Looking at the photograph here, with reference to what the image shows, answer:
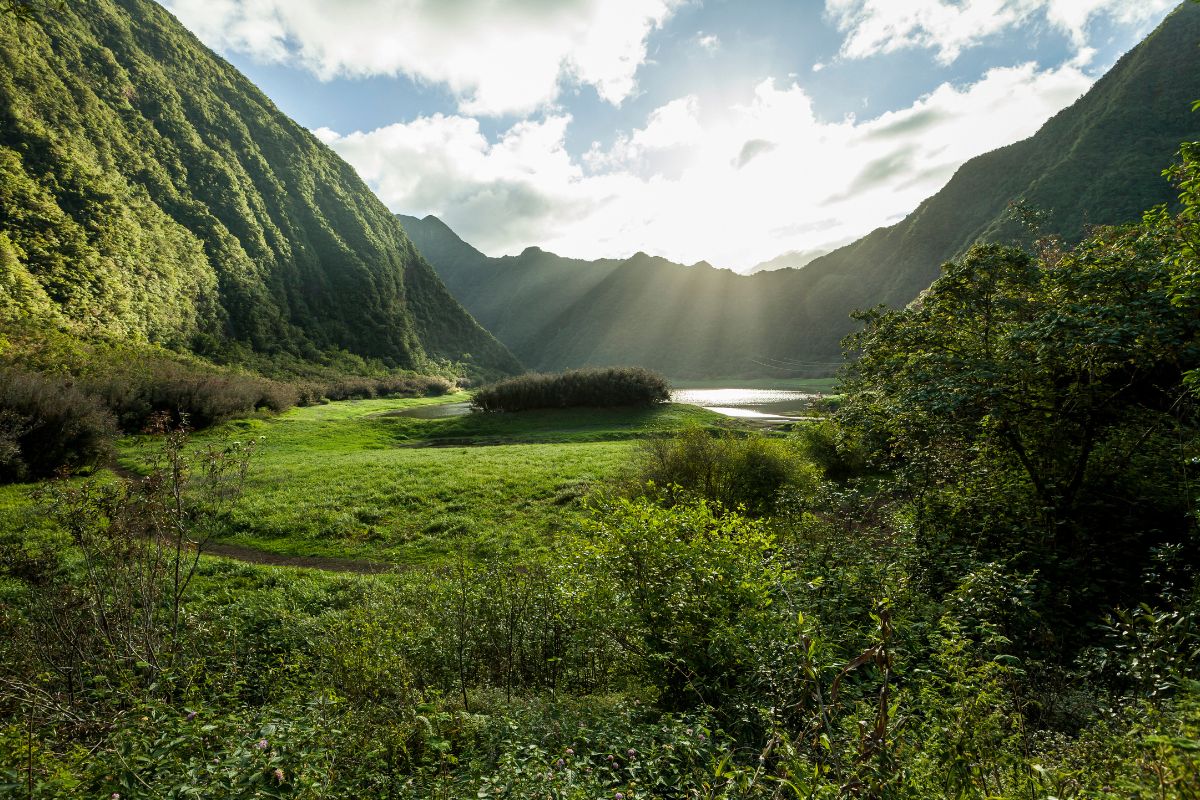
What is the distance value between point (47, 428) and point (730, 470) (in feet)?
102

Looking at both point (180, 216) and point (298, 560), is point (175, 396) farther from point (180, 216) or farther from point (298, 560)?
point (180, 216)

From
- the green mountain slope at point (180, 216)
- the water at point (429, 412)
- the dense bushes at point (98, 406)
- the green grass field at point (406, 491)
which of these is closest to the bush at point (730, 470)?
the green grass field at point (406, 491)

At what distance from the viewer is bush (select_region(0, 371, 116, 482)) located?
70.4 ft

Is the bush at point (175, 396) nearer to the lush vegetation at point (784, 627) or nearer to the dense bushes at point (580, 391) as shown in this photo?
the dense bushes at point (580, 391)

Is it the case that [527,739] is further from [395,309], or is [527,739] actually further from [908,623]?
[395,309]

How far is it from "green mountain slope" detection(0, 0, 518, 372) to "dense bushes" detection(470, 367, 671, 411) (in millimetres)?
49313

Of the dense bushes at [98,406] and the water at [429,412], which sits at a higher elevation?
the dense bushes at [98,406]

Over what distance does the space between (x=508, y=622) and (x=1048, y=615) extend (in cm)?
742

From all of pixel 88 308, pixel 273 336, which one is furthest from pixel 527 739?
pixel 273 336

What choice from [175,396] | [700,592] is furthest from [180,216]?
[700,592]

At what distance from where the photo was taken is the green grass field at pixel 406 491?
15.9 meters

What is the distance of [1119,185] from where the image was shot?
95438mm

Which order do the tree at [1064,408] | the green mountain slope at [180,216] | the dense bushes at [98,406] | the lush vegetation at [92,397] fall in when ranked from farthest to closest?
the green mountain slope at [180,216] < the lush vegetation at [92,397] < the dense bushes at [98,406] < the tree at [1064,408]

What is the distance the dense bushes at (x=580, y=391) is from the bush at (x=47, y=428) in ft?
104
